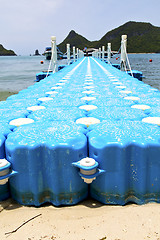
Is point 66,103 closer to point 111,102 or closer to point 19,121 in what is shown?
point 111,102

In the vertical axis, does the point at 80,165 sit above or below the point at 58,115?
below

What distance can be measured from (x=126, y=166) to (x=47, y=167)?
66 centimetres

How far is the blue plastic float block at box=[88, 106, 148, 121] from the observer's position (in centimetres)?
243

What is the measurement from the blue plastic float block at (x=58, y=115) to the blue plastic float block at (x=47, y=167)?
58cm

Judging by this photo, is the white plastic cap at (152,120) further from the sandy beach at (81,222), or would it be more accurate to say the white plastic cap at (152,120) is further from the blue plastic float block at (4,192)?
the blue plastic float block at (4,192)

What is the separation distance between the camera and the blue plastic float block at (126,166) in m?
1.70

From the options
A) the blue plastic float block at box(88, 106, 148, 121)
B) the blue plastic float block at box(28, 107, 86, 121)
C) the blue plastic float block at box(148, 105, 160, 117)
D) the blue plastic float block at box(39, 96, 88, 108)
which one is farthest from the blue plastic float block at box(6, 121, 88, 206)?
the blue plastic float block at box(39, 96, 88, 108)

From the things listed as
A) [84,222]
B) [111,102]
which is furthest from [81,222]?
[111,102]

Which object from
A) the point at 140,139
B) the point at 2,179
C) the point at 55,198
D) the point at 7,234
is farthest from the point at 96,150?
the point at 7,234

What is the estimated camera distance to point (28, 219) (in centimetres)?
166

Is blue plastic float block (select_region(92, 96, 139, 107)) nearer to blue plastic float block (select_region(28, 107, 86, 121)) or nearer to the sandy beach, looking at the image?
blue plastic float block (select_region(28, 107, 86, 121))

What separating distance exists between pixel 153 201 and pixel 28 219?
3.43 ft

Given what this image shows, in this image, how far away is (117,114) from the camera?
2.57 m

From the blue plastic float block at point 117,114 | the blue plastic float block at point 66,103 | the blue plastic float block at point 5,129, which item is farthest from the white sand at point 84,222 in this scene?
the blue plastic float block at point 66,103
